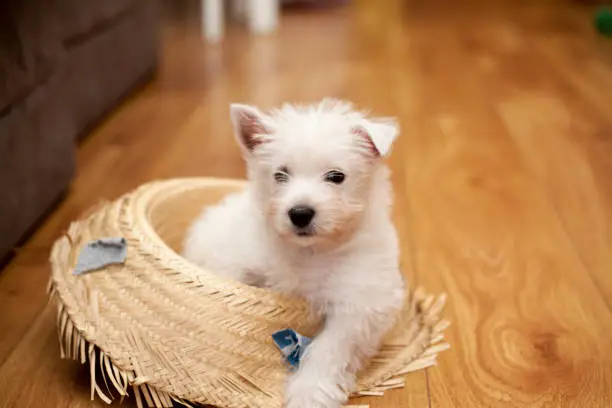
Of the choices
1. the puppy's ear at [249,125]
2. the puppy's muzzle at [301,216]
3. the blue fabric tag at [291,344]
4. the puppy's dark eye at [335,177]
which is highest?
the puppy's ear at [249,125]

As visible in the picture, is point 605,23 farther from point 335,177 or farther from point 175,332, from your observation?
point 175,332

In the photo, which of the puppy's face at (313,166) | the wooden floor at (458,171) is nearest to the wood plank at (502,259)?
the wooden floor at (458,171)

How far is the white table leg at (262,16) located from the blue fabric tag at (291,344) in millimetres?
3481

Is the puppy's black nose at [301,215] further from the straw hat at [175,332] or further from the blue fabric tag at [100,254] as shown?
the blue fabric tag at [100,254]

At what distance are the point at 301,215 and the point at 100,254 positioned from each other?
15.9 inches

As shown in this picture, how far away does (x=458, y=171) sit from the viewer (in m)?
2.36

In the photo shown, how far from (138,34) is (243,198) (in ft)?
5.95

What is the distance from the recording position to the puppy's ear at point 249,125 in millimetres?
1279

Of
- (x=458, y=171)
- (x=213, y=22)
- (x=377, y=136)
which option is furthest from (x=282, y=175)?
(x=213, y=22)

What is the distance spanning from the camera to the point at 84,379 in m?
1.32

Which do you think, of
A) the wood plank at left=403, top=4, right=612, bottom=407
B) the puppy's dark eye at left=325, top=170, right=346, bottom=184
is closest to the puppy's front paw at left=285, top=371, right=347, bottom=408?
the wood plank at left=403, top=4, right=612, bottom=407

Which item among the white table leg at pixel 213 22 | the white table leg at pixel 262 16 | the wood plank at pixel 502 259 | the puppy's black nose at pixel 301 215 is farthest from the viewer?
the white table leg at pixel 262 16

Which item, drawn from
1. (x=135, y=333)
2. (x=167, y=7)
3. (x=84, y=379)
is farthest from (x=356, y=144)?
(x=167, y=7)

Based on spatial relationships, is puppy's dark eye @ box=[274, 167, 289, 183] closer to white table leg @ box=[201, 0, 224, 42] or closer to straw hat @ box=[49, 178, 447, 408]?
straw hat @ box=[49, 178, 447, 408]
